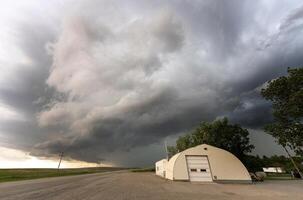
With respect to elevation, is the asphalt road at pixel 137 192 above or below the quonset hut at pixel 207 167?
below

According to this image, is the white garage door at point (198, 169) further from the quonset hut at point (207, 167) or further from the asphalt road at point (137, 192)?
the asphalt road at point (137, 192)

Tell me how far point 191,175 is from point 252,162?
2610cm

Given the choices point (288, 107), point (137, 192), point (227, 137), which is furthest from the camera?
point (227, 137)

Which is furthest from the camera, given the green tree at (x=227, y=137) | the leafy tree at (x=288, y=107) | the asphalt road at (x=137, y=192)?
the green tree at (x=227, y=137)

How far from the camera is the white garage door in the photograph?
27.7 m

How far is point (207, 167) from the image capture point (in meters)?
28.7

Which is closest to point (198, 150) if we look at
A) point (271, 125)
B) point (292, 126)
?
point (271, 125)

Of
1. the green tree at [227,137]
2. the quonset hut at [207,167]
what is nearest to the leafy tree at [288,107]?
the quonset hut at [207,167]

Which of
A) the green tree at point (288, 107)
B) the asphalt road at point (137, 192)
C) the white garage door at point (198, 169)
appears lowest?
the asphalt road at point (137, 192)

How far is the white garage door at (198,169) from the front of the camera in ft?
90.9

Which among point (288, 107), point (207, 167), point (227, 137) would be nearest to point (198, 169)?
point (207, 167)

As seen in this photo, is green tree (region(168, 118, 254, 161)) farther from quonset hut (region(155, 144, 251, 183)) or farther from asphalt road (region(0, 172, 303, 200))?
asphalt road (region(0, 172, 303, 200))

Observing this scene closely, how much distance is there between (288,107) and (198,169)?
1503 cm

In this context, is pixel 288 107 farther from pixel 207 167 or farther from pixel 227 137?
pixel 227 137
